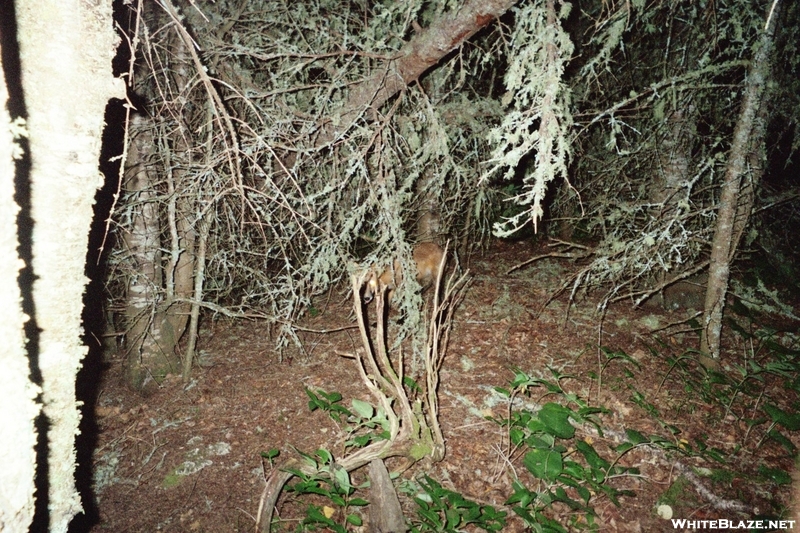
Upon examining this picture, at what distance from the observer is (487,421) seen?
13.3ft

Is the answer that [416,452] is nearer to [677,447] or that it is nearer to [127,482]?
[677,447]

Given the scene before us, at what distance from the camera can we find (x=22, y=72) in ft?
3.76

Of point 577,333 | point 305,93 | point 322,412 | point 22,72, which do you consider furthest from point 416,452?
point 305,93

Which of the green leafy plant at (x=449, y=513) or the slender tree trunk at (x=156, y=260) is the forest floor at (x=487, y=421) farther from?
the slender tree trunk at (x=156, y=260)

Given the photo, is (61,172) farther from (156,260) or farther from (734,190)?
(734,190)

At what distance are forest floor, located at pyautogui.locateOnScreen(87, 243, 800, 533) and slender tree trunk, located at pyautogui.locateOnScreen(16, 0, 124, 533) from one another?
2334 mm

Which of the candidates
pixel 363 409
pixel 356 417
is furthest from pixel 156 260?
pixel 363 409

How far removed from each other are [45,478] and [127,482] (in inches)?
115

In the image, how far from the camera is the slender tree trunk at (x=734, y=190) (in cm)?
388

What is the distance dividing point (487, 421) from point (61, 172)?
385cm

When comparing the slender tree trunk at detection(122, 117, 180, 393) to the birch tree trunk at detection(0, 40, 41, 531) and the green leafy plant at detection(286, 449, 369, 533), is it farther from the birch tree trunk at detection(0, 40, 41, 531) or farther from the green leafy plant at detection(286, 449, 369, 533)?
the birch tree trunk at detection(0, 40, 41, 531)

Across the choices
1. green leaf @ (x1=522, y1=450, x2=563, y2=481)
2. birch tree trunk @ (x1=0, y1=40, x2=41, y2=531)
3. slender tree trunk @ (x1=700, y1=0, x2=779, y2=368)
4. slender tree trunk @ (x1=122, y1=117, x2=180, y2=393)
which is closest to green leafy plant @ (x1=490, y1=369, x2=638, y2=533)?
green leaf @ (x1=522, y1=450, x2=563, y2=481)

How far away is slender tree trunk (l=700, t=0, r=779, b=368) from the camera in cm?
388

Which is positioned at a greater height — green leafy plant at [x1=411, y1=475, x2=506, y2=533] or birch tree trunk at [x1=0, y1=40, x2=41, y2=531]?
birch tree trunk at [x1=0, y1=40, x2=41, y2=531]
